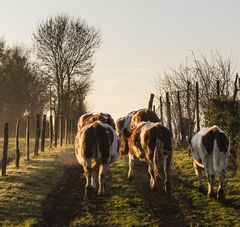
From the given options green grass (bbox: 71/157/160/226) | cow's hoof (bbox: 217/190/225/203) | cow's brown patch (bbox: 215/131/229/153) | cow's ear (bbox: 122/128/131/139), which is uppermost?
cow's ear (bbox: 122/128/131/139)

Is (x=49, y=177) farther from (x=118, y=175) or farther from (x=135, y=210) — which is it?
(x=135, y=210)

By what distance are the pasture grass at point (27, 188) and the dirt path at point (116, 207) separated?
344mm

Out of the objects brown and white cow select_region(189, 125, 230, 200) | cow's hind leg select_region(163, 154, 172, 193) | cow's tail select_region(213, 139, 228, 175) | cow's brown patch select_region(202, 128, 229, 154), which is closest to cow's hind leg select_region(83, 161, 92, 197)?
cow's hind leg select_region(163, 154, 172, 193)

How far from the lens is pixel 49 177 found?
18578 mm

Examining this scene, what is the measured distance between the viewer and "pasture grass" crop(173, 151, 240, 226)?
10.9m

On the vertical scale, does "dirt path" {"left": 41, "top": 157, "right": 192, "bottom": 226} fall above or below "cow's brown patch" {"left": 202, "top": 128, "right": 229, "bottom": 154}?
below

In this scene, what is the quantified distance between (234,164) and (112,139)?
5.47 meters

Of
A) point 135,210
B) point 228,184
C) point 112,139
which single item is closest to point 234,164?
point 228,184

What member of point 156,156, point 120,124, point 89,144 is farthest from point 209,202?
point 120,124

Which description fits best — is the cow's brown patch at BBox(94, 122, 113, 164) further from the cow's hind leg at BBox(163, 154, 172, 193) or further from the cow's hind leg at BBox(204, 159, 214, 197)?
the cow's hind leg at BBox(204, 159, 214, 197)

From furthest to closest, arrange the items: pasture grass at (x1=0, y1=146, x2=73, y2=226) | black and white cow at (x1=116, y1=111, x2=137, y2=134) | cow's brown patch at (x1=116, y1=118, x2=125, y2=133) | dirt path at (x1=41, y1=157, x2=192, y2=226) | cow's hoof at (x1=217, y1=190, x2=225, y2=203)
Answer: cow's brown patch at (x1=116, y1=118, x2=125, y2=133) < black and white cow at (x1=116, y1=111, x2=137, y2=134) < cow's hoof at (x1=217, y1=190, x2=225, y2=203) < pasture grass at (x1=0, y1=146, x2=73, y2=226) < dirt path at (x1=41, y1=157, x2=192, y2=226)

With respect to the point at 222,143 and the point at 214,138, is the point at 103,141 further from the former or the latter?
the point at 222,143

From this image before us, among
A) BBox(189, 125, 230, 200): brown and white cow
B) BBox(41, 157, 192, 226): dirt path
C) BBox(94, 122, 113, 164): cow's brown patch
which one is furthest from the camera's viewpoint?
BBox(94, 122, 113, 164): cow's brown patch

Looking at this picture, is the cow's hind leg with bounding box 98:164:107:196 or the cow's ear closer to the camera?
the cow's hind leg with bounding box 98:164:107:196
